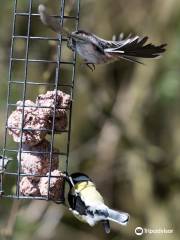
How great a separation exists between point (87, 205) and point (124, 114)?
9.67ft

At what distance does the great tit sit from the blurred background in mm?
2452

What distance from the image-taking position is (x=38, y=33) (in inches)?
251

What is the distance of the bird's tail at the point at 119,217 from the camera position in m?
3.28

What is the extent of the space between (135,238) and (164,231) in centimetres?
45

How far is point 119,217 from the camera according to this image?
3305mm

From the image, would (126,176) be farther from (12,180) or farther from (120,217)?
(120,217)

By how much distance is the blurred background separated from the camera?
6078mm

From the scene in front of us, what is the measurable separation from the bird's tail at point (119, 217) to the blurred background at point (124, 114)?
8.81 ft
